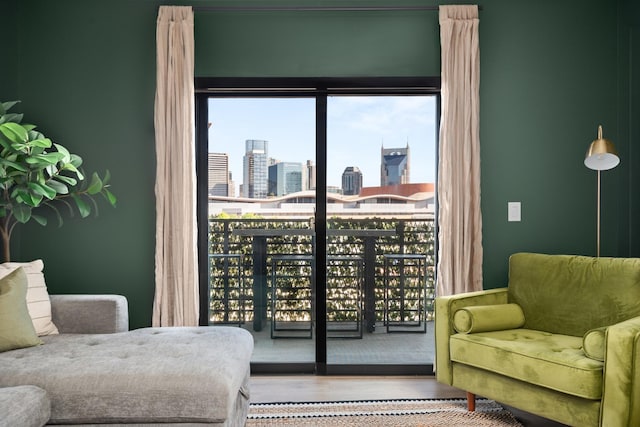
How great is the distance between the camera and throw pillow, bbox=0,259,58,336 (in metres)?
2.63

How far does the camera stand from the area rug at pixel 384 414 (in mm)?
2627

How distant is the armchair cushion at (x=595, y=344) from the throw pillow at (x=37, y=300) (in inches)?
109

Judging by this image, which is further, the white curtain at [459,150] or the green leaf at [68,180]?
the white curtain at [459,150]

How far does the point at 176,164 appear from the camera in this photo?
333 cm

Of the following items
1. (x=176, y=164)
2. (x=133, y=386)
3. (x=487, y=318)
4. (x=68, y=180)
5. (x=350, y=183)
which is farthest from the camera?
(x=350, y=183)

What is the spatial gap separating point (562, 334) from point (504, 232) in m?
0.84

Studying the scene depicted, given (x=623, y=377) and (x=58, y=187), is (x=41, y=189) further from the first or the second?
(x=623, y=377)

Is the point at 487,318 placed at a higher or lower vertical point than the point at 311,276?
lower

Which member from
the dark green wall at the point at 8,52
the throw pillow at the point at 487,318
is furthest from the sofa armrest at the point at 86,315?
the throw pillow at the point at 487,318

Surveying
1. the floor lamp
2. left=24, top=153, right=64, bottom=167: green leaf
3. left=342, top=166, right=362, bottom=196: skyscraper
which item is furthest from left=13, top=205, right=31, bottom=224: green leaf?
the floor lamp

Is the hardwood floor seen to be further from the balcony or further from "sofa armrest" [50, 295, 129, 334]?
"sofa armrest" [50, 295, 129, 334]

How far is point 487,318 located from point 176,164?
223 centimetres

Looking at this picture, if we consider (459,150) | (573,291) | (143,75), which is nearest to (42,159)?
(143,75)

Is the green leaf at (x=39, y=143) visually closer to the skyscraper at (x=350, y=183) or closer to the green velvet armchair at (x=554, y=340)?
the skyscraper at (x=350, y=183)
